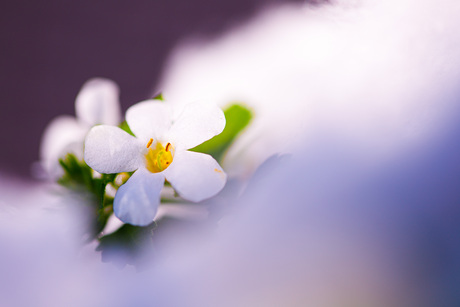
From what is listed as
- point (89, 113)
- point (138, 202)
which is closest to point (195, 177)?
point (138, 202)

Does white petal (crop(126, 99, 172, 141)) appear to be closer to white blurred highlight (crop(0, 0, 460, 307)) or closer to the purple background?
white blurred highlight (crop(0, 0, 460, 307))

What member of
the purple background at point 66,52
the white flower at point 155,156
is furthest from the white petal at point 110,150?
the purple background at point 66,52

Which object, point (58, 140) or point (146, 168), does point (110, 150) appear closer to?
point (146, 168)

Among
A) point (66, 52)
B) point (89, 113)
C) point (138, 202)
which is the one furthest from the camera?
point (66, 52)

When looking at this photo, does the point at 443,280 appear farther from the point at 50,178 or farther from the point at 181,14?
the point at 181,14

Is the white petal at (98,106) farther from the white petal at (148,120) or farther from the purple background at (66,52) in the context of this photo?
the purple background at (66,52)

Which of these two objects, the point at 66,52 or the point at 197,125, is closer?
the point at 197,125

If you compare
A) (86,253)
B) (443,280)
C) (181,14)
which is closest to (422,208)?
(443,280)

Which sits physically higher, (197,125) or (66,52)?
(66,52)
